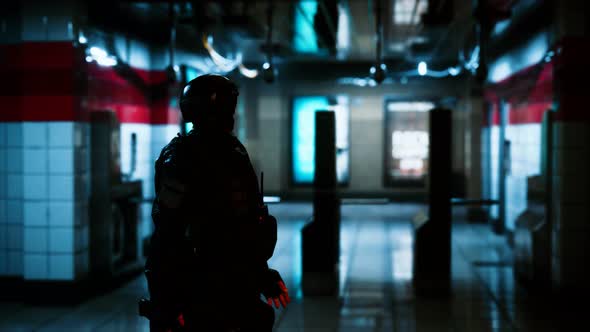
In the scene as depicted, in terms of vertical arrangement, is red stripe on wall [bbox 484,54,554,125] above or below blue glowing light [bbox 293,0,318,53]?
below

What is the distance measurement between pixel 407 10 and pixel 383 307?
3.85m

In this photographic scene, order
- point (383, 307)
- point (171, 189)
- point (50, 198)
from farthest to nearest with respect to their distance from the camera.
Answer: point (50, 198)
point (383, 307)
point (171, 189)

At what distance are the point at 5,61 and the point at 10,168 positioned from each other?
3.10ft

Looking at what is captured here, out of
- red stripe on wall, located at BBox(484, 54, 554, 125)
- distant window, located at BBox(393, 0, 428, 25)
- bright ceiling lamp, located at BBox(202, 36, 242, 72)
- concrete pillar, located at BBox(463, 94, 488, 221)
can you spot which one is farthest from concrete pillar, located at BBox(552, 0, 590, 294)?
concrete pillar, located at BBox(463, 94, 488, 221)

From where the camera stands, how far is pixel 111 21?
6762 millimetres

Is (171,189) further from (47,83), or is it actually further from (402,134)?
(402,134)

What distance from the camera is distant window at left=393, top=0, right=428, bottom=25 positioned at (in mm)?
7281

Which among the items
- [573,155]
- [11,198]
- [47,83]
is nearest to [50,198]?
[11,198]

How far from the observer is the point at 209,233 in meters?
2.69

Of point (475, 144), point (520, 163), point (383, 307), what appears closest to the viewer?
point (383, 307)

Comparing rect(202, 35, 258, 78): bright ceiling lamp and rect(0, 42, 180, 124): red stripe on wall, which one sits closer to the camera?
rect(0, 42, 180, 124): red stripe on wall

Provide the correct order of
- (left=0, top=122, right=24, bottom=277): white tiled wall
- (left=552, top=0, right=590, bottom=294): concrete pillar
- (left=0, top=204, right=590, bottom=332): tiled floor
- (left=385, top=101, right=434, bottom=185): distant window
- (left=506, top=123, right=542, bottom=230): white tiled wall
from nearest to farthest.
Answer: (left=0, top=204, right=590, bottom=332): tiled floor < (left=552, top=0, right=590, bottom=294): concrete pillar < (left=0, top=122, right=24, bottom=277): white tiled wall < (left=506, top=123, right=542, bottom=230): white tiled wall < (left=385, top=101, right=434, bottom=185): distant window

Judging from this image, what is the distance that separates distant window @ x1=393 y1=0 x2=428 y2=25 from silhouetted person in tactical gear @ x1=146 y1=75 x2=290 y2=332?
492 centimetres

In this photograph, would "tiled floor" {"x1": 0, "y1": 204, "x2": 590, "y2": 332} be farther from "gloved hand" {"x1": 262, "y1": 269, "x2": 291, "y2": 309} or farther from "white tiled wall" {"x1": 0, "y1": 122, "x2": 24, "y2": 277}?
"gloved hand" {"x1": 262, "y1": 269, "x2": 291, "y2": 309}
